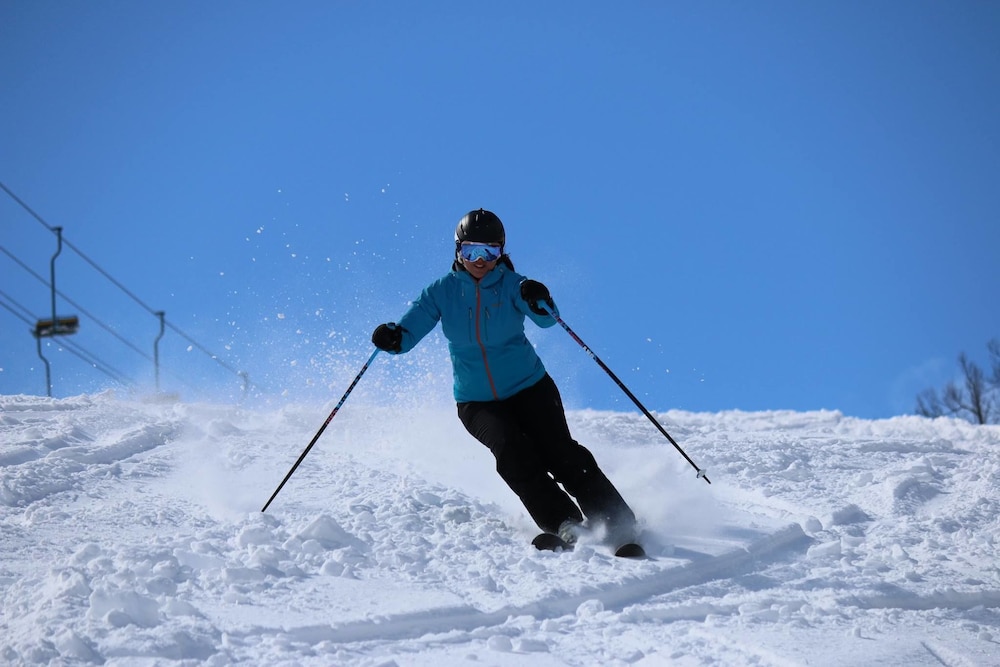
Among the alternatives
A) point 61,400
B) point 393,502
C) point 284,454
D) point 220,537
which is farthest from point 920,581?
point 61,400

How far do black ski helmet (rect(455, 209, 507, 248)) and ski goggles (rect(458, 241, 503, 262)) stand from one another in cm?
2

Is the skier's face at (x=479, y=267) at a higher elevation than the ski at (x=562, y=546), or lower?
higher

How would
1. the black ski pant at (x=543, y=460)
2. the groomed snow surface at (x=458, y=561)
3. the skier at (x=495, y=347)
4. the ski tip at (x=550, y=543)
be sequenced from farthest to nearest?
the skier at (x=495, y=347) → the black ski pant at (x=543, y=460) → the ski tip at (x=550, y=543) → the groomed snow surface at (x=458, y=561)

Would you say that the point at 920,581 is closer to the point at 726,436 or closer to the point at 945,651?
the point at 945,651

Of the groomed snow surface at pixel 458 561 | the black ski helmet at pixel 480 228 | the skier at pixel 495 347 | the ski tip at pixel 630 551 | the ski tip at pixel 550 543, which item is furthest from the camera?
the black ski helmet at pixel 480 228

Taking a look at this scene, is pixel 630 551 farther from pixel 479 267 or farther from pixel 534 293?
pixel 479 267

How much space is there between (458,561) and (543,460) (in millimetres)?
930

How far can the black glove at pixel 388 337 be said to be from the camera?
16.6 feet

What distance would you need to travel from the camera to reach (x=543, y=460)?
4.92 m

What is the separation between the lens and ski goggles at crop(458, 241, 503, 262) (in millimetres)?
5018

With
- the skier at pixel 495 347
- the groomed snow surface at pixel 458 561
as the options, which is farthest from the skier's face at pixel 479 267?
the groomed snow surface at pixel 458 561

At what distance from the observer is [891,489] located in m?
5.98

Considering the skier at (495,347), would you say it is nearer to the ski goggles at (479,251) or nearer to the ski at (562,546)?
the ski goggles at (479,251)

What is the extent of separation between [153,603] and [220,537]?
2.96ft
